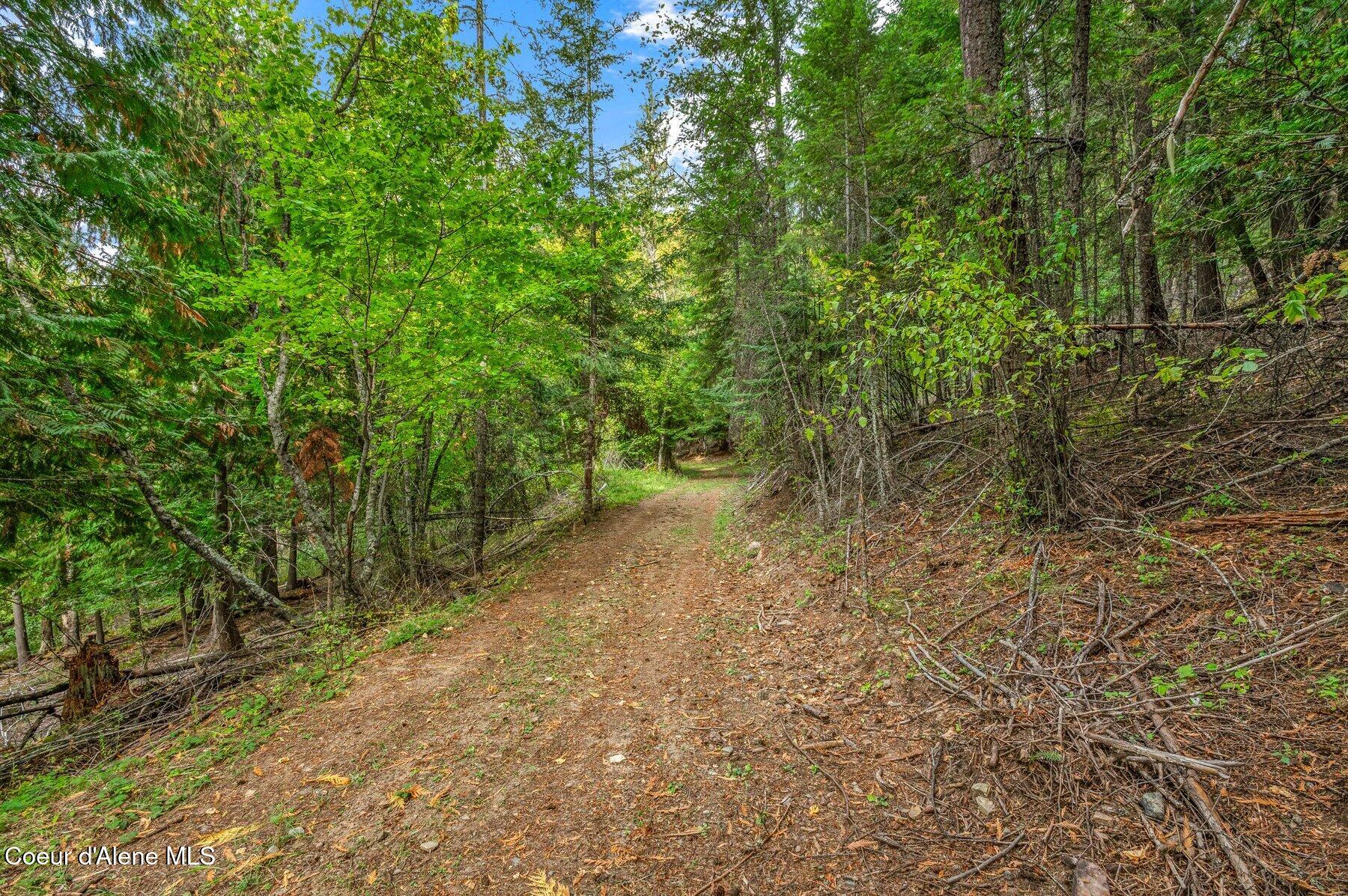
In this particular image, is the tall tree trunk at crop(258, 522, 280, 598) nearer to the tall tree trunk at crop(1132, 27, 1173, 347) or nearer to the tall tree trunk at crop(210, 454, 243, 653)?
the tall tree trunk at crop(210, 454, 243, 653)

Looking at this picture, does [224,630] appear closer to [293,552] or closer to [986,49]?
[293,552]

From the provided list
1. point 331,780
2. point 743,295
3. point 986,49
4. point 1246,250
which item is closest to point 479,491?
point 331,780

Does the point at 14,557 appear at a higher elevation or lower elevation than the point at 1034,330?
lower

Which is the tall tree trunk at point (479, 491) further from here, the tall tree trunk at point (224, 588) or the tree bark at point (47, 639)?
the tree bark at point (47, 639)

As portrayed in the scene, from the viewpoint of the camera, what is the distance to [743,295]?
33.5 ft

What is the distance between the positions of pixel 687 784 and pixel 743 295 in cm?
915

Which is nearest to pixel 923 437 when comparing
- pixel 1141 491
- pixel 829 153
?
pixel 1141 491

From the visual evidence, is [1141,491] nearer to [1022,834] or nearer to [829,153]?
[1022,834]

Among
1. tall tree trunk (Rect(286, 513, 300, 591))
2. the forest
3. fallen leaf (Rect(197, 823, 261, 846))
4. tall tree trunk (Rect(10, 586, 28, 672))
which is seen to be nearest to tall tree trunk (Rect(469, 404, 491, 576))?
the forest

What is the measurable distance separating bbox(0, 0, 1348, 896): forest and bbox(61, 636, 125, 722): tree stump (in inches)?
1.6

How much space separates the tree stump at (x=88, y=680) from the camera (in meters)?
5.52

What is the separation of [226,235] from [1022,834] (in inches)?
411

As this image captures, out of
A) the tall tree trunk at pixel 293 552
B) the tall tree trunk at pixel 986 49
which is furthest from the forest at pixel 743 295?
the tall tree trunk at pixel 293 552

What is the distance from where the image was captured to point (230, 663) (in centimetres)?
568
